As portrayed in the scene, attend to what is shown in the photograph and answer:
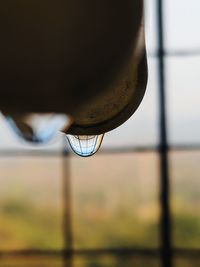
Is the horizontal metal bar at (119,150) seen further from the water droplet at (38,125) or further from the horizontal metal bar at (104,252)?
the water droplet at (38,125)

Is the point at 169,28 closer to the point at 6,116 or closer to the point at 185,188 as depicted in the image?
the point at 185,188

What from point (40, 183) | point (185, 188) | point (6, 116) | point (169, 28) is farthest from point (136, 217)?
point (6, 116)

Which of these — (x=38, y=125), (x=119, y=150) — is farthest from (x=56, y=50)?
(x=119, y=150)

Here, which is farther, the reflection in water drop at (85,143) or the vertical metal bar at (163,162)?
the vertical metal bar at (163,162)

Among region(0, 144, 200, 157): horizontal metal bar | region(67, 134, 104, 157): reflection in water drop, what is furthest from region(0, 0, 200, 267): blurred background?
region(67, 134, 104, 157): reflection in water drop

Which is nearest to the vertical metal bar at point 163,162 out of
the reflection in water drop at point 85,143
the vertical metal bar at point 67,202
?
the vertical metal bar at point 67,202

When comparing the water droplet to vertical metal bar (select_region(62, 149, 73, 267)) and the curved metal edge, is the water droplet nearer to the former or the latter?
the curved metal edge
